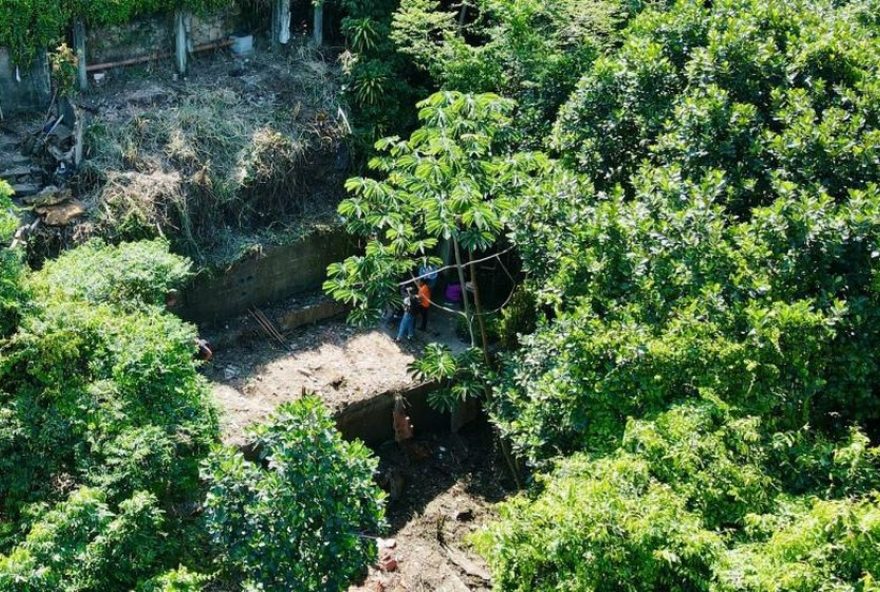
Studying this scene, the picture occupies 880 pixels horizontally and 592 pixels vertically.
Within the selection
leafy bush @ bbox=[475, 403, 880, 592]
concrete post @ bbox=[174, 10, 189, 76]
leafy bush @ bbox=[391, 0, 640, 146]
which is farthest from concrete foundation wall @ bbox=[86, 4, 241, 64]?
leafy bush @ bbox=[475, 403, 880, 592]

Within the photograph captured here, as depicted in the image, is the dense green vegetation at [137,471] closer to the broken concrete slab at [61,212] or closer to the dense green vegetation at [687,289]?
the dense green vegetation at [687,289]

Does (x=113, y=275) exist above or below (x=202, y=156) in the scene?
above

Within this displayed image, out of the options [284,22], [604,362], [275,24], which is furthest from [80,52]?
[604,362]

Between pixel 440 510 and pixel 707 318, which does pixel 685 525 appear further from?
pixel 440 510

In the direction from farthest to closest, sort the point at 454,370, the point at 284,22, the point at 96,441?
1. the point at 284,22
2. the point at 454,370
3. the point at 96,441

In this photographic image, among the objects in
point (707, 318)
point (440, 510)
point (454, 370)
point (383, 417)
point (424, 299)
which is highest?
point (707, 318)

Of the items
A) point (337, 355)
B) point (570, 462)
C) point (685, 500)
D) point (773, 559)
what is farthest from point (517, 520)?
point (337, 355)

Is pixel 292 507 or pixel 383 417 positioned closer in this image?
pixel 292 507

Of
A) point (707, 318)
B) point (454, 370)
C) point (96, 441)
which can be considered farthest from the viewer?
point (454, 370)
